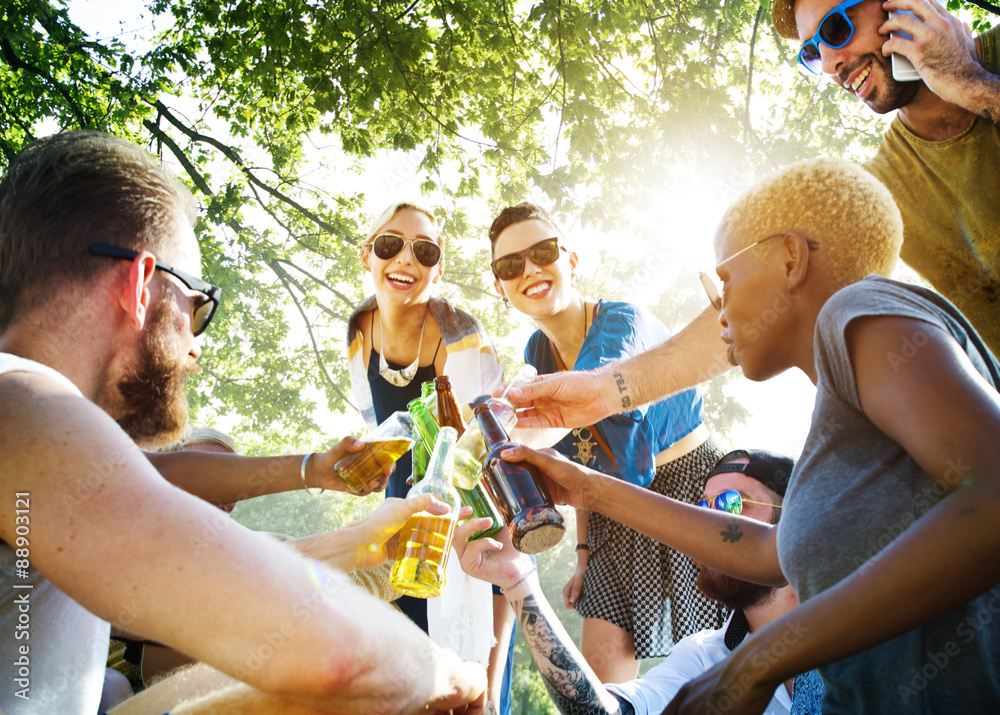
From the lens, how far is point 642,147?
6777 mm

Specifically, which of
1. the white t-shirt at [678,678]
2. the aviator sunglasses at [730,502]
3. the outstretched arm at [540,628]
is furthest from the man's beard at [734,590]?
the outstretched arm at [540,628]

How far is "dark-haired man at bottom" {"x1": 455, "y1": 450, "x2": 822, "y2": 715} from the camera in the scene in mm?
2461

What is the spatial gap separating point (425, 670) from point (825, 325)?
125 centimetres

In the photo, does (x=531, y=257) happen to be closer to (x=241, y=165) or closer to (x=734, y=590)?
(x=734, y=590)

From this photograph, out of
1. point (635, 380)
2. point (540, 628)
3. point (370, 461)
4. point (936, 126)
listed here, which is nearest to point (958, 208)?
point (936, 126)

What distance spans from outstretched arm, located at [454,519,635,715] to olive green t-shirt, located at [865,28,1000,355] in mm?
2418

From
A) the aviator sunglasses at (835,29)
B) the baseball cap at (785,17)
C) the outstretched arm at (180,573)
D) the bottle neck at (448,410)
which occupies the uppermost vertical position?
the baseball cap at (785,17)

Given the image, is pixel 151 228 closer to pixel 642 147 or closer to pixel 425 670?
pixel 425 670

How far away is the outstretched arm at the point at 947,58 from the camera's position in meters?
2.62

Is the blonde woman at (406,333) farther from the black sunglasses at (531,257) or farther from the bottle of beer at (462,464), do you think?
the bottle of beer at (462,464)

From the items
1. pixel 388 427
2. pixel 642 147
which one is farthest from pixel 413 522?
pixel 642 147

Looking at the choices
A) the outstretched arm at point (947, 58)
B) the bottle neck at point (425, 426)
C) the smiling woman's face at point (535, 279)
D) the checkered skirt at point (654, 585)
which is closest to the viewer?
the outstretched arm at point (947, 58)

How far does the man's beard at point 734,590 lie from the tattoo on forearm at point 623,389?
3.63 ft

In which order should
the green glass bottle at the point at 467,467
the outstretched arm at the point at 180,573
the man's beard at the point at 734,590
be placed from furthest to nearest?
the man's beard at the point at 734,590 → the green glass bottle at the point at 467,467 → the outstretched arm at the point at 180,573
